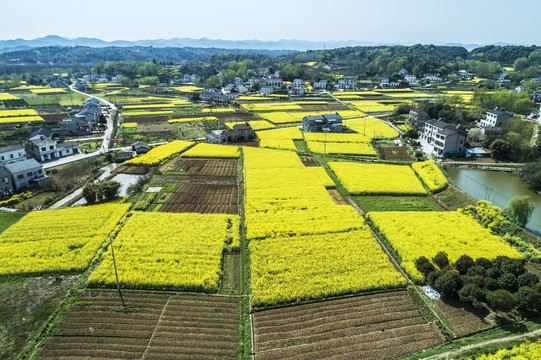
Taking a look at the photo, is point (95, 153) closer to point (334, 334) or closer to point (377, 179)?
point (377, 179)

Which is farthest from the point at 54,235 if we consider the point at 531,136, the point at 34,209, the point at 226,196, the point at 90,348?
the point at 531,136

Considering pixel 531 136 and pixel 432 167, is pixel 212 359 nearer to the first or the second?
pixel 432 167

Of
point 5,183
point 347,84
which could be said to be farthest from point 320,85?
point 5,183

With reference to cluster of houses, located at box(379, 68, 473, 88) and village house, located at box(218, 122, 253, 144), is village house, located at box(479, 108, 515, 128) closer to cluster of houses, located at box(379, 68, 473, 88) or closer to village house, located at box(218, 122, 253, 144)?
village house, located at box(218, 122, 253, 144)

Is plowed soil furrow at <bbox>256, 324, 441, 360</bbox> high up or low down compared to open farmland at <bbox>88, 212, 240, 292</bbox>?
down

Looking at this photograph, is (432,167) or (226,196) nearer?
(226,196)

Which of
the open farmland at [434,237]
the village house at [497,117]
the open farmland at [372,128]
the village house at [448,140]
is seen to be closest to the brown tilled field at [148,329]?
the open farmland at [434,237]

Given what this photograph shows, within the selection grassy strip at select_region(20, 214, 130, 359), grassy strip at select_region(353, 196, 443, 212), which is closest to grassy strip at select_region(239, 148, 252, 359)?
grassy strip at select_region(20, 214, 130, 359)
